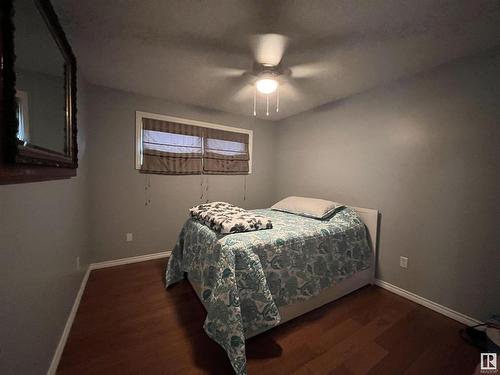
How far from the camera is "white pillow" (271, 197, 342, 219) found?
2303mm

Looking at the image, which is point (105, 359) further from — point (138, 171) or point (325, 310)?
point (138, 171)

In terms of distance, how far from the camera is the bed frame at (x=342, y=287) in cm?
167

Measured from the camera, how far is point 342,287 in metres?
2.03

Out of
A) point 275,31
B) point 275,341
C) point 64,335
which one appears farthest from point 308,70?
point 64,335

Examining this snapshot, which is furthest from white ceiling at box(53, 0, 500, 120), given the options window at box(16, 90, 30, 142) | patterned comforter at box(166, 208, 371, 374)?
patterned comforter at box(166, 208, 371, 374)

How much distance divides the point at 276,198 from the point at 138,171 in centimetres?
238

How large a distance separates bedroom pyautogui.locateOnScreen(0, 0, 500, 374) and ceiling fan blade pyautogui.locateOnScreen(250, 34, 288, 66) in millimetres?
15

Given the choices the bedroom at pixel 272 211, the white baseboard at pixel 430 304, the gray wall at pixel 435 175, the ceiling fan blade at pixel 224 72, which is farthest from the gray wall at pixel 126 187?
the white baseboard at pixel 430 304

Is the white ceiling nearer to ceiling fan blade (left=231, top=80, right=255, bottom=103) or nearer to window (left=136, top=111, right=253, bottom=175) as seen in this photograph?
ceiling fan blade (left=231, top=80, right=255, bottom=103)

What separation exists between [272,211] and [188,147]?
5.12ft

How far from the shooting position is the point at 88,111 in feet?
7.84

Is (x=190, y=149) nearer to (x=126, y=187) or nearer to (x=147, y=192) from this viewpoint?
(x=147, y=192)

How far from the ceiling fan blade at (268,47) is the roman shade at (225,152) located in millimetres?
1579

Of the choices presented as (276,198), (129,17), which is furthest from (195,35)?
(276,198)
